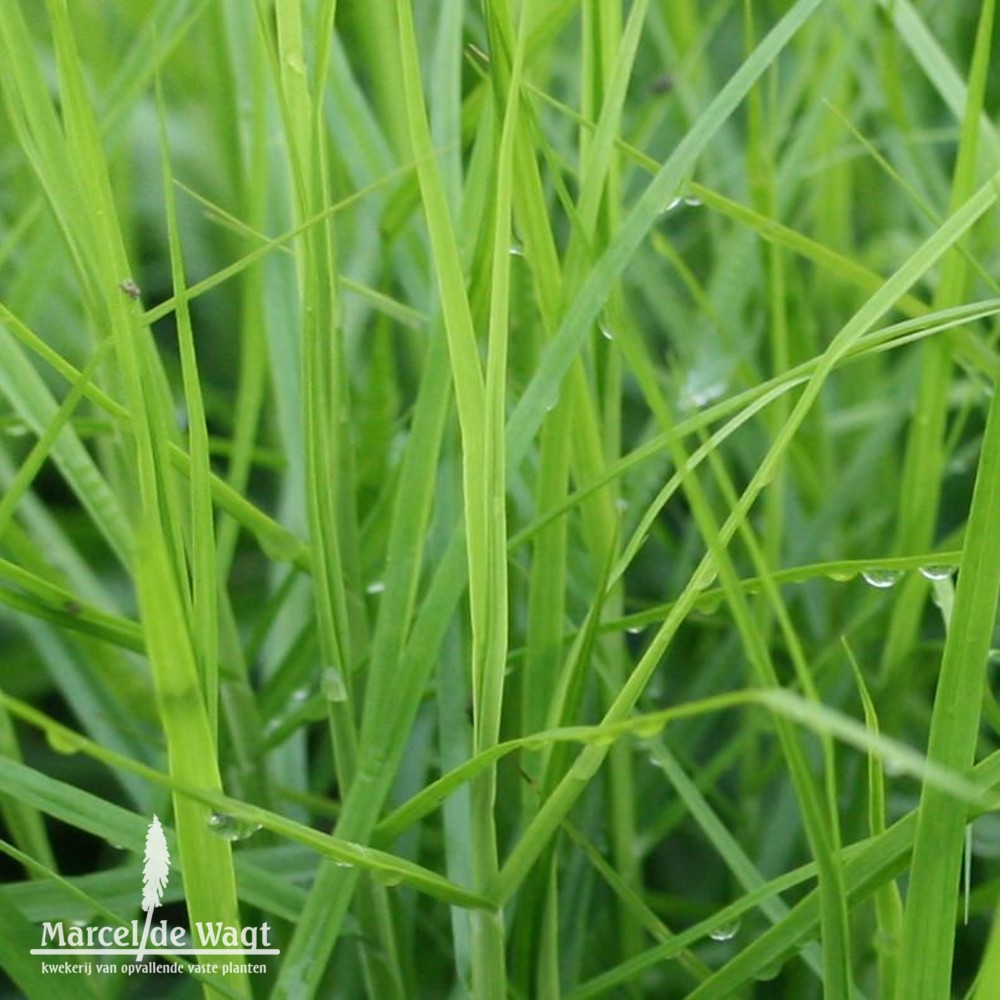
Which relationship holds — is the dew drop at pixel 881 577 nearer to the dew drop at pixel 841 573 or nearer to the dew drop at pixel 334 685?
the dew drop at pixel 841 573

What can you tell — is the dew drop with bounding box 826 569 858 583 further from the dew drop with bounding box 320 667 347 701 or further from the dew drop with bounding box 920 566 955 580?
the dew drop with bounding box 320 667 347 701

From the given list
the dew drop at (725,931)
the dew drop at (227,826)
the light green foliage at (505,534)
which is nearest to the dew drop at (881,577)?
the light green foliage at (505,534)

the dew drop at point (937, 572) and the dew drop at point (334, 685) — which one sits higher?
the dew drop at point (937, 572)

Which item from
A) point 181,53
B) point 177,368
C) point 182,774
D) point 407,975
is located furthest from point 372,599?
point 181,53

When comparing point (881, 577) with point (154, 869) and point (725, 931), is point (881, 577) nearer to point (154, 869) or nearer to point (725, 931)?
point (725, 931)

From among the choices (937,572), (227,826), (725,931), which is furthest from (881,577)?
(227,826)
